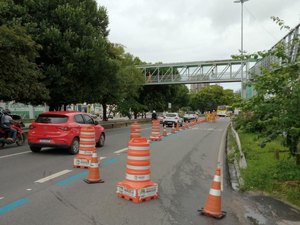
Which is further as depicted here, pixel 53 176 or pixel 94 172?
pixel 53 176

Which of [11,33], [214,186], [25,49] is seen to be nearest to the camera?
[214,186]

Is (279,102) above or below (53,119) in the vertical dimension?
above

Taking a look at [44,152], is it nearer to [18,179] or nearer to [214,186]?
[18,179]

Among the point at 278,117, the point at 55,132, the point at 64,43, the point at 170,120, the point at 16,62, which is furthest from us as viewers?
the point at 170,120

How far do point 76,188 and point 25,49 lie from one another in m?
12.9

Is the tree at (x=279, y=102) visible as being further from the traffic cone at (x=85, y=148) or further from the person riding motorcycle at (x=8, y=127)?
the person riding motorcycle at (x=8, y=127)

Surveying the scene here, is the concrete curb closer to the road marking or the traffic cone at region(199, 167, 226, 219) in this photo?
the traffic cone at region(199, 167, 226, 219)

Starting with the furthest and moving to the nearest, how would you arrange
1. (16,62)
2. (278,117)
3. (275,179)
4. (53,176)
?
1. (16,62)
2. (53,176)
3. (275,179)
4. (278,117)

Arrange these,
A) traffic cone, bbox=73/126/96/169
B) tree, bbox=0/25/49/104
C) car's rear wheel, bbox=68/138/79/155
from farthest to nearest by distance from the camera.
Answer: tree, bbox=0/25/49/104
car's rear wheel, bbox=68/138/79/155
traffic cone, bbox=73/126/96/169

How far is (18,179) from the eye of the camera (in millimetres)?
9648

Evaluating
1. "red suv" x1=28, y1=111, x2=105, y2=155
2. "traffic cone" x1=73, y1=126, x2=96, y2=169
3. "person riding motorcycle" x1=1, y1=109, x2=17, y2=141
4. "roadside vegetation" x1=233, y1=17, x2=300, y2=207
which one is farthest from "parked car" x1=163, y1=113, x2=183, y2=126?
"roadside vegetation" x1=233, y1=17, x2=300, y2=207

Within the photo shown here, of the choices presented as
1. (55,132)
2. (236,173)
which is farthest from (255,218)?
(55,132)

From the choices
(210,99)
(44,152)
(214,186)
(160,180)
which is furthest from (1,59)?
(210,99)

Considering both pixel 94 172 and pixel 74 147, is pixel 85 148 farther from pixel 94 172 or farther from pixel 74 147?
pixel 74 147
